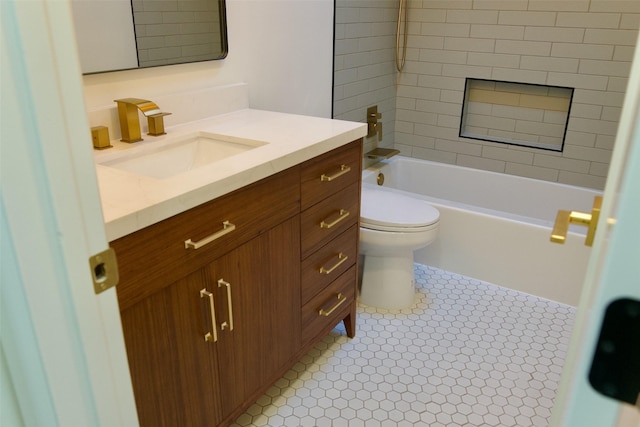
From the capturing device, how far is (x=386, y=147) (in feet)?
11.0

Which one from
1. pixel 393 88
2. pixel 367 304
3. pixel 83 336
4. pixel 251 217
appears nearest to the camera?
pixel 83 336

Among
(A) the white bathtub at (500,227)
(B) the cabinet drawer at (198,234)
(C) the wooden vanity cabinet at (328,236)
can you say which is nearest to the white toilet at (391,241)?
(C) the wooden vanity cabinet at (328,236)

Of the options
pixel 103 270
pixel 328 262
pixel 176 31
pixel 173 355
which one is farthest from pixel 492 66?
pixel 103 270

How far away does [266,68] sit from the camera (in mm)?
2162

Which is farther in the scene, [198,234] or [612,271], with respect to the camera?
[198,234]

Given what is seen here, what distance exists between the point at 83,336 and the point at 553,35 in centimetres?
284

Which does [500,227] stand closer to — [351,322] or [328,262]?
[351,322]

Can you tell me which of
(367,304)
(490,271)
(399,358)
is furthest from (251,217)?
(490,271)

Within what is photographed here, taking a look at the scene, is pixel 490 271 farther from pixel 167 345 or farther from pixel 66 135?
pixel 66 135

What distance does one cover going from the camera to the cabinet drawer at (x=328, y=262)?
1781 mm

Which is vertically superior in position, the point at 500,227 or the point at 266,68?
the point at 266,68

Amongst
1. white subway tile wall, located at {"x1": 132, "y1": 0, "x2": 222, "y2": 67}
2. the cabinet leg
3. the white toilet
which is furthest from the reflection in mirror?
the cabinet leg

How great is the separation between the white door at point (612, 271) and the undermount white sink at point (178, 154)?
1250mm

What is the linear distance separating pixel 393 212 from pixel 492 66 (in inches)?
50.8
